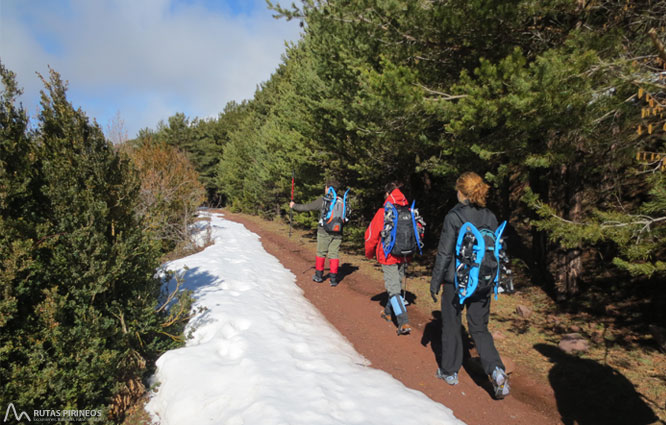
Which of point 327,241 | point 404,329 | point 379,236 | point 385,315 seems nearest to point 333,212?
point 327,241

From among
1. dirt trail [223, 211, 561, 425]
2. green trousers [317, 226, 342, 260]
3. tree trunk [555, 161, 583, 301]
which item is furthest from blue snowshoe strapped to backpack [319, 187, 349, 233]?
tree trunk [555, 161, 583, 301]

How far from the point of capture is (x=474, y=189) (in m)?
3.58

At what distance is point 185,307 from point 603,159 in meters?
6.98

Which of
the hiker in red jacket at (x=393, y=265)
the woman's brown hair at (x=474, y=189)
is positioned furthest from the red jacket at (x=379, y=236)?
the woman's brown hair at (x=474, y=189)

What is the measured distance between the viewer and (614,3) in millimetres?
4945

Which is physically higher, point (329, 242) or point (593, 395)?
point (329, 242)

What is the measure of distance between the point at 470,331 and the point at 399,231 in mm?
1776

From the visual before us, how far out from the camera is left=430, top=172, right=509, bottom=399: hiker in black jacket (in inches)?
137

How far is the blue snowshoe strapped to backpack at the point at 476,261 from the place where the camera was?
342 centimetres

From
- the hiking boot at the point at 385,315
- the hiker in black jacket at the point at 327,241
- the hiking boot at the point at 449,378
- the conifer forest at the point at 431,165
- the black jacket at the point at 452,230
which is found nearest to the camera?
the conifer forest at the point at 431,165

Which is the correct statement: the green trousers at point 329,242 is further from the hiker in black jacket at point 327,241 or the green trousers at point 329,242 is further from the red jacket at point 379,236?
the red jacket at point 379,236

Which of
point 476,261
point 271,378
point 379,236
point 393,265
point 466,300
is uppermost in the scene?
point 379,236

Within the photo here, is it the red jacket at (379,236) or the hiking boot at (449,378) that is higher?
the red jacket at (379,236)

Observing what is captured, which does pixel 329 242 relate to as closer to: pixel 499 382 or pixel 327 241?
pixel 327 241
